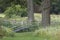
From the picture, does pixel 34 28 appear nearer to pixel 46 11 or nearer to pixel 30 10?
pixel 46 11

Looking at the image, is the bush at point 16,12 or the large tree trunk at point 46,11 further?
the bush at point 16,12

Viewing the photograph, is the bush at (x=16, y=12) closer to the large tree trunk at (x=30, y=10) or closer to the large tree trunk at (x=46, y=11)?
the large tree trunk at (x=30, y=10)

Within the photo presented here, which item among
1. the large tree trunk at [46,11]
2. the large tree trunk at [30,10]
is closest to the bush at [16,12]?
the large tree trunk at [30,10]

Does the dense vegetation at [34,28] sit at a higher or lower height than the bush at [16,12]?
lower

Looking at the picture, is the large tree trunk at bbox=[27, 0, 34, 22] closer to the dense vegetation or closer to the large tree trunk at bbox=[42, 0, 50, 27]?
the dense vegetation

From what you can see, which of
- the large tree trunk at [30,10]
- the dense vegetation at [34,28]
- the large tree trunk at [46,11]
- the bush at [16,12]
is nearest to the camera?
the dense vegetation at [34,28]

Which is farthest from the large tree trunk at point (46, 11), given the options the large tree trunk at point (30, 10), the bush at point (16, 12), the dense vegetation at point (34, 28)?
the bush at point (16, 12)

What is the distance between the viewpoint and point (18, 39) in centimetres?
1462

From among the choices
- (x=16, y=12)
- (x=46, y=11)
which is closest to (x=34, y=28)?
(x=46, y=11)

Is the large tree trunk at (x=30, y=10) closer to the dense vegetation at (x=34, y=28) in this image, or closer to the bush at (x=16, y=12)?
the dense vegetation at (x=34, y=28)

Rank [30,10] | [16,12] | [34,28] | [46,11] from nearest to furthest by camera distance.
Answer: [46,11] < [34,28] < [30,10] < [16,12]

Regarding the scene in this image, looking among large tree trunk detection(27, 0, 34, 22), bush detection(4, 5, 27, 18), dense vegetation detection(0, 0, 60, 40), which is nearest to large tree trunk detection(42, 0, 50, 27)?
dense vegetation detection(0, 0, 60, 40)

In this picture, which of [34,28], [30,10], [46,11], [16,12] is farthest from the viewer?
[16,12]

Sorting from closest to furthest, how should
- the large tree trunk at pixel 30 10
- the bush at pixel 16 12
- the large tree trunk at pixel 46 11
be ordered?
the large tree trunk at pixel 46 11, the large tree trunk at pixel 30 10, the bush at pixel 16 12
